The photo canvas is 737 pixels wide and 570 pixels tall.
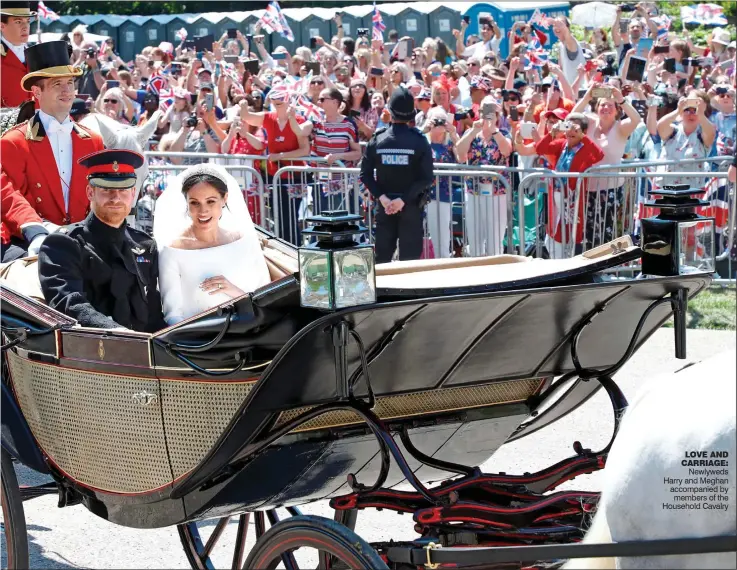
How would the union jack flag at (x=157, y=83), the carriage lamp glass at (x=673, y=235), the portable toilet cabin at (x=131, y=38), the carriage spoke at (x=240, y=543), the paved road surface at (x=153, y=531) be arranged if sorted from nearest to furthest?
the carriage lamp glass at (x=673, y=235) → the carriage spoke at (x=240, y=543) → the paved road surface at (x=153, y=531) → the union jack flag at (x=157, y=83) → the portable toilet cabin at (x=131, y=38)

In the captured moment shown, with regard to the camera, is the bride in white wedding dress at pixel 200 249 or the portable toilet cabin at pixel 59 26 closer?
the bride in white wedding dress at pixel 200 249

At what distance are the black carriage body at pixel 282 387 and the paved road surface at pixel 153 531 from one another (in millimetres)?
734

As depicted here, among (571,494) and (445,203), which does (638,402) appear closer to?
(571,494)

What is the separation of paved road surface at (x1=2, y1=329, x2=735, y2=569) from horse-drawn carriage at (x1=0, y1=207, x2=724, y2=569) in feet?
2.19

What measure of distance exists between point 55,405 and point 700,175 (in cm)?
570

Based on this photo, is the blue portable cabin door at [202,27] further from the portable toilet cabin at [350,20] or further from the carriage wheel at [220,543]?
the carriage wheel at [220,543]

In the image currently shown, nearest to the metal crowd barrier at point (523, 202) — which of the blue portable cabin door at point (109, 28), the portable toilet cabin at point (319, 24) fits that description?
the portable toilet cabin at point (319, 24)

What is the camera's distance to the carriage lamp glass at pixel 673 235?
3367mm

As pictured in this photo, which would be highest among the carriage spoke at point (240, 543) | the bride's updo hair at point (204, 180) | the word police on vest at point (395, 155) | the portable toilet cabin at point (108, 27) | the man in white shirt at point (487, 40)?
the portable toilet cabin at point (108, 27)

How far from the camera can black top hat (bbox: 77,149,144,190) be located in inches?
166

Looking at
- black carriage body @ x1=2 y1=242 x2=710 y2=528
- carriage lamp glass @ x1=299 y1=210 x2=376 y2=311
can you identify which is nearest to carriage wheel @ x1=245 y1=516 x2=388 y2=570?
black carriage body @ x1=2 y1=242 x2=710 y2=528

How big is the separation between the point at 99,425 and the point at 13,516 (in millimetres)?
517

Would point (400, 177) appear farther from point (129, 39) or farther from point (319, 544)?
point (129, 39)

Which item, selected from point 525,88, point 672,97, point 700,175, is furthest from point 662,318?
point 525,88
